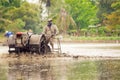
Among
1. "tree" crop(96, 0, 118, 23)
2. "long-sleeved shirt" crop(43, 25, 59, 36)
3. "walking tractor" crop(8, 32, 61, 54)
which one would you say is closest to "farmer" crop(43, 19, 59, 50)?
"long-sleeved shirt" crop(43, 25, 59, 36)

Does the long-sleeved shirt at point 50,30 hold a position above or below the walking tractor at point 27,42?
above

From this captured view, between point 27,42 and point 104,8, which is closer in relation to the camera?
point 27,42

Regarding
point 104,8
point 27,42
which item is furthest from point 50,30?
point 104,8

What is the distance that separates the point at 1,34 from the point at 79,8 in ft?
70.7

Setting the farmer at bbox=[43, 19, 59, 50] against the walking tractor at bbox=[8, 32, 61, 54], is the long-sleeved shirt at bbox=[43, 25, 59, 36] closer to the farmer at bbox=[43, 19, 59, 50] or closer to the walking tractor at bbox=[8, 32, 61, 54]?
the farmer at bbox=[43, 19, 59, 50]

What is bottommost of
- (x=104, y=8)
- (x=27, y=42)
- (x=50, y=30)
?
(x=27, y=42)

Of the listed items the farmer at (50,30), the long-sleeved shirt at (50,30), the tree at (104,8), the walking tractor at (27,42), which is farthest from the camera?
the tree at (104,8)

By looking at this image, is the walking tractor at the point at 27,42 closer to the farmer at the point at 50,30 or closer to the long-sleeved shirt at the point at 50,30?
the farmer at the point at 50,30

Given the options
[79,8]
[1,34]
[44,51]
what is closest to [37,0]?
[79,8]

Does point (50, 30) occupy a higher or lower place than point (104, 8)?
lower

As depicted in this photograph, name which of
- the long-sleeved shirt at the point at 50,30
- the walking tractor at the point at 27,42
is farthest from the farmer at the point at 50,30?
the walking tractor at the point at 27,42

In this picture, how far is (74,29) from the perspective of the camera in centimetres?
7138

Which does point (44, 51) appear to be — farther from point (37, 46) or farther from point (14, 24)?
point (14, 24)

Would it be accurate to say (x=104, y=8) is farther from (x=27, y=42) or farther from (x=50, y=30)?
(x=27, y=42)
